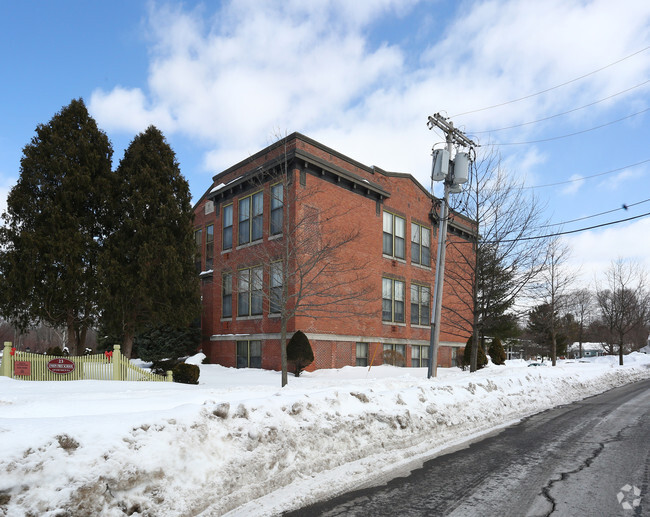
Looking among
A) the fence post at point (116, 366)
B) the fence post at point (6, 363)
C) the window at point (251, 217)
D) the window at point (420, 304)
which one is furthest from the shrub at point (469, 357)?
the fence post at point (6, 363)

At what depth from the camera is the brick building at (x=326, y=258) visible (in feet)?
67.4

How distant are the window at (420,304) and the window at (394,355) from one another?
1.99 m

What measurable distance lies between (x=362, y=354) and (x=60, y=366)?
41.4 ft

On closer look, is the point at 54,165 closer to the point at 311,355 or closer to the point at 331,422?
the point at 311,355

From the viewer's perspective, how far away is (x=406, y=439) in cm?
709

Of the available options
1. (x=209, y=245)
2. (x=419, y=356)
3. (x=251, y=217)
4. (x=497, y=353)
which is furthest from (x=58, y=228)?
(x=497, y=353)

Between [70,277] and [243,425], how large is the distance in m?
14.3

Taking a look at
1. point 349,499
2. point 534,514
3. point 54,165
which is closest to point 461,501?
point 534,514

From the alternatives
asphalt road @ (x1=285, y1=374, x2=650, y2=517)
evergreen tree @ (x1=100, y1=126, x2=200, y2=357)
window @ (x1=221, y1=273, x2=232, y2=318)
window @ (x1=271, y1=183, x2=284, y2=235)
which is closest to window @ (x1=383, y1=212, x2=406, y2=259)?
window @ (x1=271, y1=183, x2=284, y2=235)

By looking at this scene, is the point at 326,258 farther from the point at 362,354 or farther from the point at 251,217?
the point at 362,354

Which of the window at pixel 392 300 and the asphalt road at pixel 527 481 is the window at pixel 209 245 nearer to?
the window at pixel 392 300

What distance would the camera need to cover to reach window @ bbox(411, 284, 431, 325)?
86.8 feet

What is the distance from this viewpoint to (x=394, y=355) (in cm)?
2403

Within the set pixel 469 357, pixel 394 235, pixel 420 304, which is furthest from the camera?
pixel 420 304
